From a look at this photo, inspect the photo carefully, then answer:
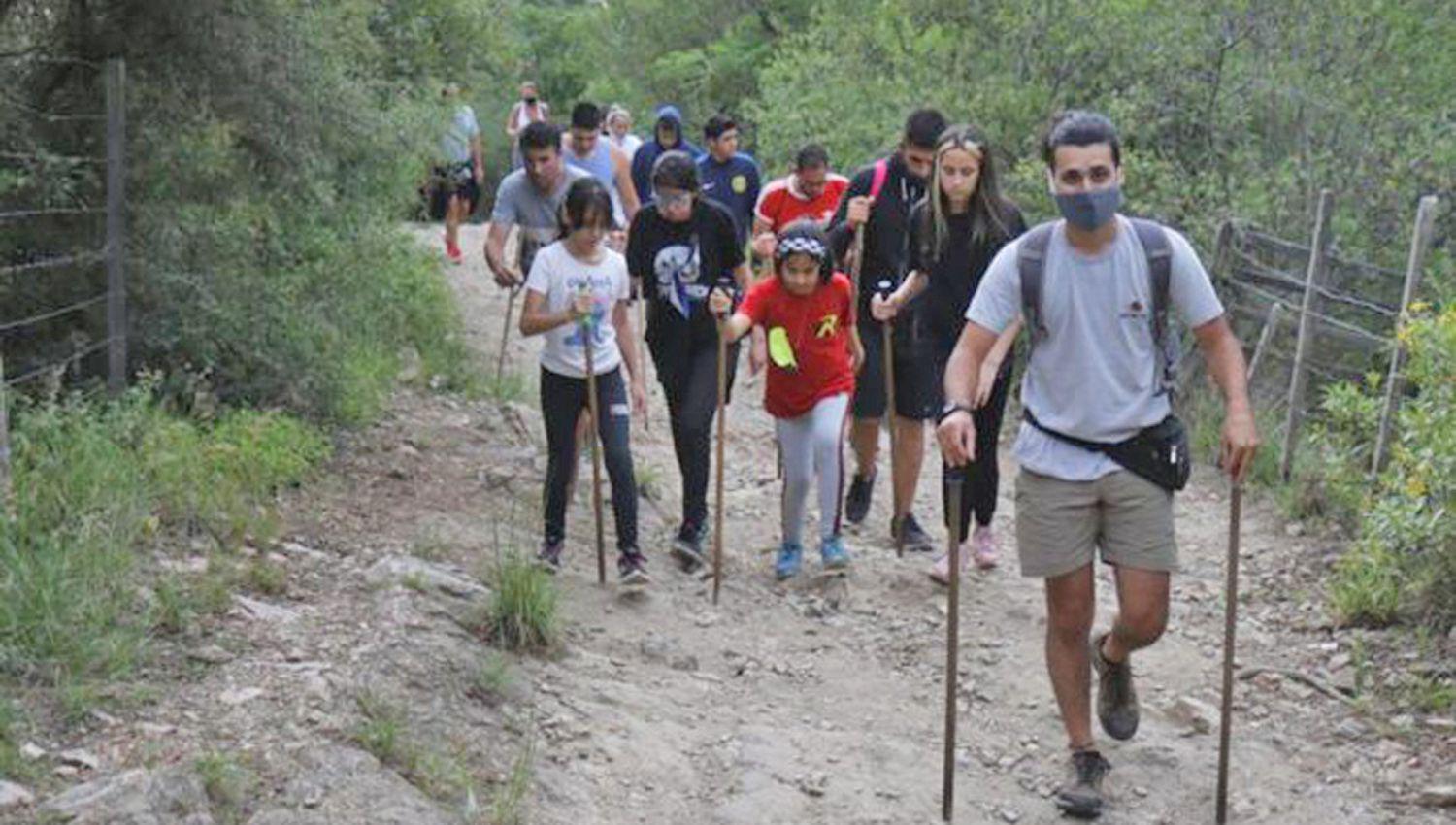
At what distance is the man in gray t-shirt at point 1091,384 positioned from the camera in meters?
5.26

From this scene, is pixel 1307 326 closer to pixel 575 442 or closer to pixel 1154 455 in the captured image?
pixel 575 442

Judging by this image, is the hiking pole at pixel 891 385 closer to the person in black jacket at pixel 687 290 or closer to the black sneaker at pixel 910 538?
the black sneaker at pixel 910 538

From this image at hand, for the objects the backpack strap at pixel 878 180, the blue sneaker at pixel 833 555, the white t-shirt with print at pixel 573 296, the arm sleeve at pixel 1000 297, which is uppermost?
the backpack strap at pixel 878 180

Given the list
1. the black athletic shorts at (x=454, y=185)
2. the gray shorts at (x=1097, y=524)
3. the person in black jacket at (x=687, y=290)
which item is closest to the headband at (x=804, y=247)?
the person in black jacket at (x=687, y=290)

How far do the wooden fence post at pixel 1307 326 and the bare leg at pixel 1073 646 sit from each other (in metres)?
5.14

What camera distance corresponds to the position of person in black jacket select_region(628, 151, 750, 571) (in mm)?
8094

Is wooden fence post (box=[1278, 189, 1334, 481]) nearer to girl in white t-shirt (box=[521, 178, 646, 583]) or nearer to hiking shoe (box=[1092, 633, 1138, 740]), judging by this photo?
girl in white t-shirt (box=[521, 178, 646, 583])

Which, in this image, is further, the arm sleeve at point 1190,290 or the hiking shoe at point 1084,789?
the hiking shoe at point 1084,789

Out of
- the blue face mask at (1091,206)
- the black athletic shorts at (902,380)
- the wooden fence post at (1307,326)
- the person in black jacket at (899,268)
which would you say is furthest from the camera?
the wooden fence post at (1307,326)

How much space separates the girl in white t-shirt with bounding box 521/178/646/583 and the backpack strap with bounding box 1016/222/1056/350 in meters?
2.56

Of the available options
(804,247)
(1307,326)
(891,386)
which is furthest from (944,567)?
(1307,326)

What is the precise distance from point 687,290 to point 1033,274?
9.74 ft

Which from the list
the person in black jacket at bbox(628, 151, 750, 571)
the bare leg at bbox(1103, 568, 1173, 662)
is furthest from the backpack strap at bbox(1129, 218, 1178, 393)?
the person in black jacket at bbox(628, 151, 750, 571)

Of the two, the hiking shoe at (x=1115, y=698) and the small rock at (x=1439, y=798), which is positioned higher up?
the hiking shoe at (x=1115, y=698)
